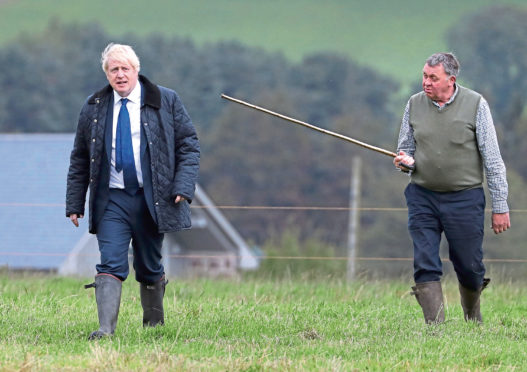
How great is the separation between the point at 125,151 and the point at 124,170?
4.8 inches

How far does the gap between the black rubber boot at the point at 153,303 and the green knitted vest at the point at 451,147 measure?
196 cm

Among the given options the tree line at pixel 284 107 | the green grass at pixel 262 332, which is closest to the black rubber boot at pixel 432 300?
the green grass at pixel 262 332

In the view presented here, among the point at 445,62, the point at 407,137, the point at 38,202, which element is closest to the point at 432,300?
the point at 407,137

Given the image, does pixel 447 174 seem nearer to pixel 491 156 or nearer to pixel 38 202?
pixel 491 156

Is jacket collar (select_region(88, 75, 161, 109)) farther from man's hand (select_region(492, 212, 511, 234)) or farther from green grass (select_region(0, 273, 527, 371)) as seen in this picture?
man's hand (select_region(492, 212, 511, 234))

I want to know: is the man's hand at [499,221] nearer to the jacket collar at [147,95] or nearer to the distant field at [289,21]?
the jacket collar at [147,95]

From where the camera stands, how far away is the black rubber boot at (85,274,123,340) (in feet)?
23.1

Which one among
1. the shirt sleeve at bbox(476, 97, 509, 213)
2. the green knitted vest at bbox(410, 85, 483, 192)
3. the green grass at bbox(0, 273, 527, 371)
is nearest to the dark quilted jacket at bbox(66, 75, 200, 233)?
the green grass at bbox(0, 273, 527, 371)

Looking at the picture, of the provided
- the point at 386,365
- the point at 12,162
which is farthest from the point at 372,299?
the point at 12,162

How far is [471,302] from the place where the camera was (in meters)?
8.01

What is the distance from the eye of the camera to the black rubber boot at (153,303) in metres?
7.63

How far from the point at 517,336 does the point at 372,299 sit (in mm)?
2272

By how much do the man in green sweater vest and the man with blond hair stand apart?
1558 millimetres

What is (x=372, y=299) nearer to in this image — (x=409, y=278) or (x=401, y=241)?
(x=409, y=278)
